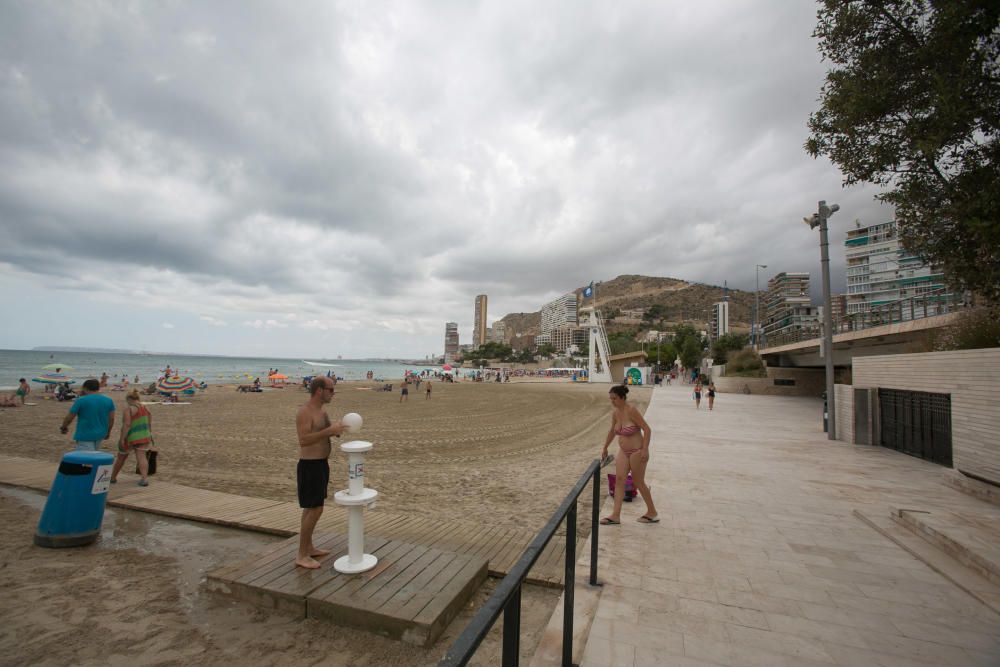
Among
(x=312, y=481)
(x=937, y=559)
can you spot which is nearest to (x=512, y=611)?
(x=312, y=481)

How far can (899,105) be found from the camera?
15.1ft

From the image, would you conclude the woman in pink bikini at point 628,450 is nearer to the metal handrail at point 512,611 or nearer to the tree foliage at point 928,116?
the metal handrail at point 512,611

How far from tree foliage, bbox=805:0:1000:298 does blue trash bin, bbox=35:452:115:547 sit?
838 cm

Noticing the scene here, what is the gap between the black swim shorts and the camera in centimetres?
350

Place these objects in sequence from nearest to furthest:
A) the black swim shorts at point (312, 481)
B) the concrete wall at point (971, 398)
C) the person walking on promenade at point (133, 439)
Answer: the black swim shorts at point (312, 481), the concrete wall at point (971, 398), the person walking on promenade at point (133, 439)

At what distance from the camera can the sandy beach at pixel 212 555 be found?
287 cm

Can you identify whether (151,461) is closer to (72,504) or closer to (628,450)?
(72,504)

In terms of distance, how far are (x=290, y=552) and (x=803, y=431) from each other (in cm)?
1380

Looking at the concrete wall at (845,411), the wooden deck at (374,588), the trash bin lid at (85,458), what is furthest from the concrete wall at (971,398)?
the trash bin lid at (85,458)

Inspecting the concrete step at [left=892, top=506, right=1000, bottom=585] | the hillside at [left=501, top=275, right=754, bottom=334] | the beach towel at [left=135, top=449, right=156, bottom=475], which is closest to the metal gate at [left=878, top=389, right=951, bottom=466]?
the concrete step at [left=892, top=506, right=1000, bottom=585]

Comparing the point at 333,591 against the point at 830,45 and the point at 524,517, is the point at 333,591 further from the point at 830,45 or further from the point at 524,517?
the point at 830,45

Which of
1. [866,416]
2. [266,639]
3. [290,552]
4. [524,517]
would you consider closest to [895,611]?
[524,517]

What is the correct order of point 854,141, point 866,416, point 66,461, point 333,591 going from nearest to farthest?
point 333,591, point 66,461, point 854,141, point 866,416

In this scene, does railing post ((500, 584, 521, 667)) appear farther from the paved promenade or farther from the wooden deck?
the wooden deck
